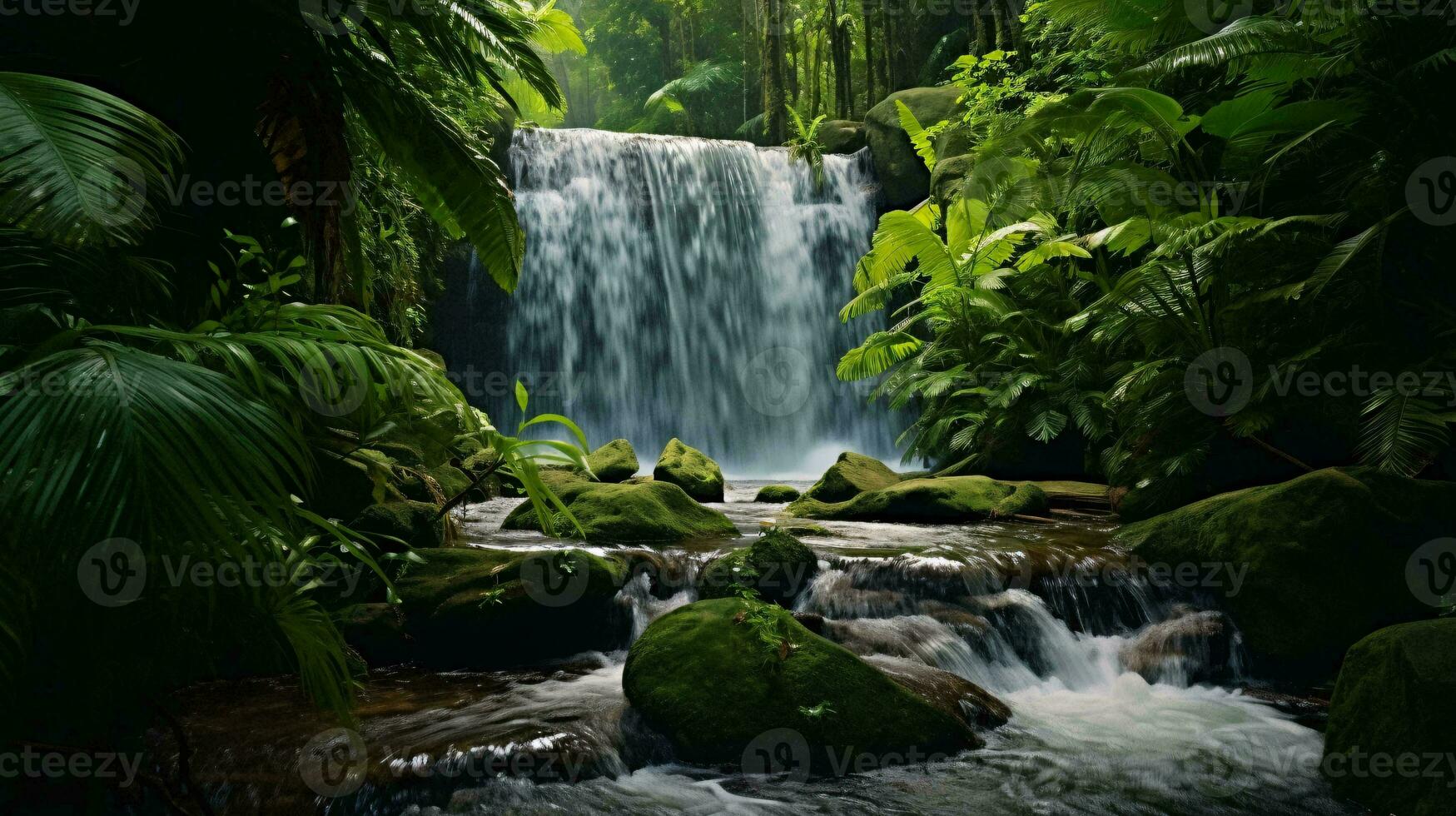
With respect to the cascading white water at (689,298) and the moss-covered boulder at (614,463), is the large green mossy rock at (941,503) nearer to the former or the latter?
the moss-covered boulder at (614,463)

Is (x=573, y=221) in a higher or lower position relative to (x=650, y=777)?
higher

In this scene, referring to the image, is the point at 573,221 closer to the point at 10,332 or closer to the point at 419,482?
the point at 419,482

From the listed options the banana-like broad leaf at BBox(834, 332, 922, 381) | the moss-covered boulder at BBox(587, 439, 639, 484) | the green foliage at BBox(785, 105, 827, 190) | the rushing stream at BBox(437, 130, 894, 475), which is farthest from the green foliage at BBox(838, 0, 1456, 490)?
the green foliage at BBox(785, 105, 827, 190)

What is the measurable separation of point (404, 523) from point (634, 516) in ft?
7.60

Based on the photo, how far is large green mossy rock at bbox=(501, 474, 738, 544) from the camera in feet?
22.2

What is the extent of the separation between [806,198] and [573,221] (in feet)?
16.4

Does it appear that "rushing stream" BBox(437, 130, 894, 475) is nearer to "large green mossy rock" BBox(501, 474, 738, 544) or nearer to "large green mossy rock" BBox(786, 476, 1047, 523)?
"large green mossy rock" BBox(786, 476, 1047, 523)

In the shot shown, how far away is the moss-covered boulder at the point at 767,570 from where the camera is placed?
5.27 metres

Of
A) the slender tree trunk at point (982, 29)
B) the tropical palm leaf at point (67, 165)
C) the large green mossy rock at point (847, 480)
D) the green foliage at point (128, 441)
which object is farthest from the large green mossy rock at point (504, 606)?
the slender tree trunk at point (982, 29)

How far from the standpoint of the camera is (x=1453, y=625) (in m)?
3.26

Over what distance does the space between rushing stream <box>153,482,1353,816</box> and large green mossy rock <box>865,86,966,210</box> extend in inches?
460

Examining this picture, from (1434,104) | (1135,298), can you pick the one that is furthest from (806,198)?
(1434,104)

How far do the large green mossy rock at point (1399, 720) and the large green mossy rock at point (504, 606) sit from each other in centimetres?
376

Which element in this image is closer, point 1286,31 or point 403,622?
point 403,622
